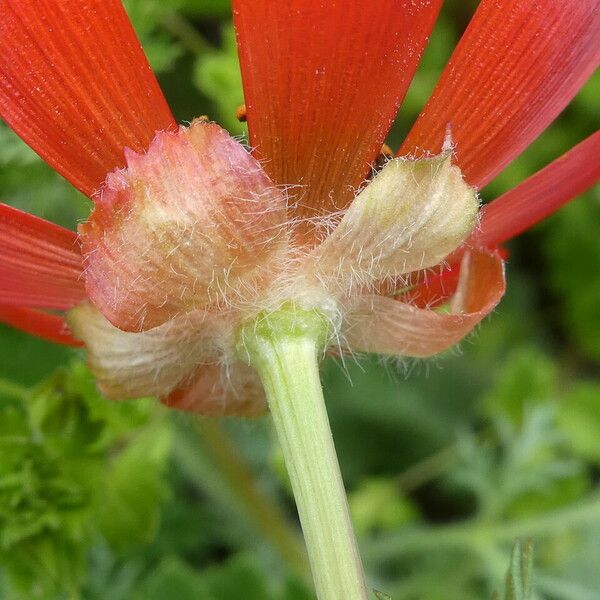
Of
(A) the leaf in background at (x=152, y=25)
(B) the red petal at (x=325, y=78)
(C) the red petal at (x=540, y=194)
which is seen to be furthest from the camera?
(A) the leaf in background at (x=152, y=25)

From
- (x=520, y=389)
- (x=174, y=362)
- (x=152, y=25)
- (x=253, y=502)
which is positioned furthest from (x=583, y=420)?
(x=174, y=362)

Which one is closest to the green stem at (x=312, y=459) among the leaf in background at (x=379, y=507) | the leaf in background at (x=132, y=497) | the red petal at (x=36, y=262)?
the red petal at (x=36, y=262)

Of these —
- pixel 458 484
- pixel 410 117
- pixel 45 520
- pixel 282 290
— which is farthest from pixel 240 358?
pixel 410 117

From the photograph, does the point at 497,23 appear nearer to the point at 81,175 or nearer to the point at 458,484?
the point at 81,175

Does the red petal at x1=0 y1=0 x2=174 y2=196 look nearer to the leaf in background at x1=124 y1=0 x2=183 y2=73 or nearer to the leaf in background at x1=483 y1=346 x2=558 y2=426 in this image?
the leaf in background at x1=124 y1=0 x2=183 y2=73

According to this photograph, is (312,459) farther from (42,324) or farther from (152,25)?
(152,25)

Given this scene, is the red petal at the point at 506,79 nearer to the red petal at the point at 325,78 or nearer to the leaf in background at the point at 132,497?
the red petal at the point at 325,78
